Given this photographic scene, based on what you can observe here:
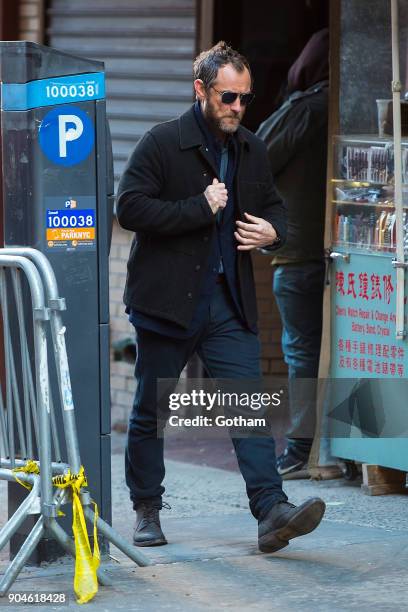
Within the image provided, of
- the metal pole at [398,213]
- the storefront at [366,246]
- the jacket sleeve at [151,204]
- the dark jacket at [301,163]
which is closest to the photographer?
the jacket sleeve at [151,204]

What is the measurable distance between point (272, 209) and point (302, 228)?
1.47m

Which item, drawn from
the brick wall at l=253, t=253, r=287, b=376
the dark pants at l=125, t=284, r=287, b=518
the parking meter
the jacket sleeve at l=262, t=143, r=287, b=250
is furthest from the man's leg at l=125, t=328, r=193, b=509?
the brick wall at l=253, t=253, r=287, b=376

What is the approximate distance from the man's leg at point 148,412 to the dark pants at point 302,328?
1617 mm

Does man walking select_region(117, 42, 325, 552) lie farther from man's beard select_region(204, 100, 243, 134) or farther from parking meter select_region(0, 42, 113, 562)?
parking meter select_region(0, 42, 113, 562)

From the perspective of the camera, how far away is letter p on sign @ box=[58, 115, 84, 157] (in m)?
5.45

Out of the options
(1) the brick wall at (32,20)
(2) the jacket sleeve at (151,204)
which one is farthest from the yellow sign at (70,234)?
(1) the brick wall at (32,20)

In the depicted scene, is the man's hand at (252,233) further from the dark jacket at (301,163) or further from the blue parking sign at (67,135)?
the dark jacket at (301,163)

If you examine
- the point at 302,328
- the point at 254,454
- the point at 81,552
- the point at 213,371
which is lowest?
the point at 81,552

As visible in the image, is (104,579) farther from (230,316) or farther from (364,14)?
(364,14)

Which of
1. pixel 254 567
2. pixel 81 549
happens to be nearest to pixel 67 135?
pixel 81 549

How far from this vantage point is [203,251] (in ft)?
18.8

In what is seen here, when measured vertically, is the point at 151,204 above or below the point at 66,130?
below

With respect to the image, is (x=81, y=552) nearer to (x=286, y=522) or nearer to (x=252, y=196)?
(x=286, y=522)

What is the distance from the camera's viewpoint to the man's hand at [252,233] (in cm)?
573
